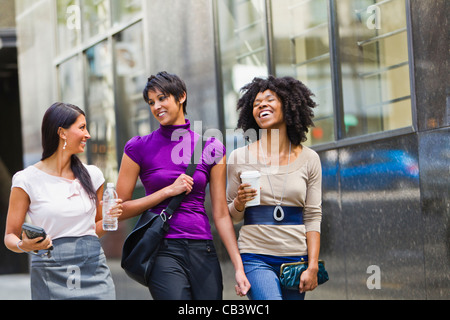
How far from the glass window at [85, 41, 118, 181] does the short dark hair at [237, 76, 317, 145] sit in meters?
8.61

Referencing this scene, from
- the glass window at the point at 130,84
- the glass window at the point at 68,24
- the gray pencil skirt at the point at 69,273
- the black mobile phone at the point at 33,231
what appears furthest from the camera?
the glass window at the point at 68,24

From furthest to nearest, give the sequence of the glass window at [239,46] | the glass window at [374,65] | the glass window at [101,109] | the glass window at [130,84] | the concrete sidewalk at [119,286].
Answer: the glass window at [101,109]
the glass window at [130,84]
the concrete sidewalk at [119,286]
the glass window at [239,46]
the glass window at [374,65]

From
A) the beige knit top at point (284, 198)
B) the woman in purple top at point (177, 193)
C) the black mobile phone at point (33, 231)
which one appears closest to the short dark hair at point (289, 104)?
the beige knit top at point (284, 198)

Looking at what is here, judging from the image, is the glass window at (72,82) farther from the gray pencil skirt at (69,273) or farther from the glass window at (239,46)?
the gray pencil skirt at (69,273)

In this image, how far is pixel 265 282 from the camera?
4.41 meters

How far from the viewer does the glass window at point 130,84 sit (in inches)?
492

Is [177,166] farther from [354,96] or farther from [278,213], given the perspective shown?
[354,96]

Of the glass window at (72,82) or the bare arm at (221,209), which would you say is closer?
the bare arm at (221,209)

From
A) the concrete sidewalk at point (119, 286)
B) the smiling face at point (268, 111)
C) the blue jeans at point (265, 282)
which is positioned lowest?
the concrete sidewalk at point (119, 286)

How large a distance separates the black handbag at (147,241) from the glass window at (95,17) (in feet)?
31.6

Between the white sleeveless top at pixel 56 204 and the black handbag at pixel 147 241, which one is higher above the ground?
the white sleeveless top at pixel 56 204

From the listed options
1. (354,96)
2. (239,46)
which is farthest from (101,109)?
(354,96)

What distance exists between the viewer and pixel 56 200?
4.46 m

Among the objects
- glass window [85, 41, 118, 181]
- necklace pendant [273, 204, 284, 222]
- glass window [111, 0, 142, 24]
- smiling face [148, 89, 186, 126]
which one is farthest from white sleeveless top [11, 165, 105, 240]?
glass window [85, 41, 118, 181]
